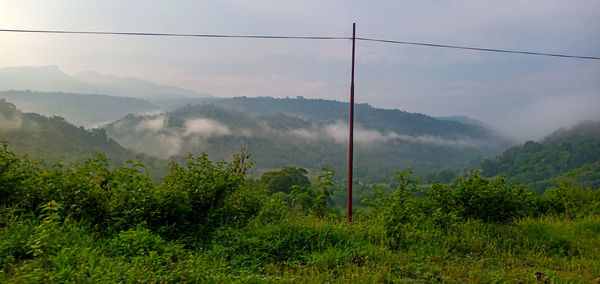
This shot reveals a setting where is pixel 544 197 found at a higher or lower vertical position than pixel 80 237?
lower

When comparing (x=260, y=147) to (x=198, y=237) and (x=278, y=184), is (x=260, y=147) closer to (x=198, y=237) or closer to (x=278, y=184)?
(x=278, y=184)

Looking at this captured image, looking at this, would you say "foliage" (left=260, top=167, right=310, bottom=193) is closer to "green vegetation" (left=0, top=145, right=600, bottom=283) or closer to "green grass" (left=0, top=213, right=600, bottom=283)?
"green vegetation" (left=0, top=145, right=600, bottom=283)

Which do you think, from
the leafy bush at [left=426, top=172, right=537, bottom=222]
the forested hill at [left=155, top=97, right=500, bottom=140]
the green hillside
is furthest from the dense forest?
the forested hill at [left=155, top=97, right=500, bottom=140]

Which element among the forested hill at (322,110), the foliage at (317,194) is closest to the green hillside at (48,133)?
the foliage at (317,194)

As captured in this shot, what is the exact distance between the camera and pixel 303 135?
133500 mm

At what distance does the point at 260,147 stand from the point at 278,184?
10008 cm

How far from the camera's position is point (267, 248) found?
189 inches

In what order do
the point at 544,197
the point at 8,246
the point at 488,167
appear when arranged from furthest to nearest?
the point at 488,167 → the point at 544,197 → the point at 8,246

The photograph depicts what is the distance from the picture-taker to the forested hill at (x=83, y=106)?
107 meters

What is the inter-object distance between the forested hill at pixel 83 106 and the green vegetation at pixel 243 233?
112915mm

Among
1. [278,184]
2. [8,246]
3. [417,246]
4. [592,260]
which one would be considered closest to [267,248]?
[417,246]

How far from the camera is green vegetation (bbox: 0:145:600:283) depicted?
388 centimetres

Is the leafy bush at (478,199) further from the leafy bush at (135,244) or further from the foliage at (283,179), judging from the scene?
the foliage at (283,179)

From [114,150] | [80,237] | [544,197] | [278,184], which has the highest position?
[80,237]
